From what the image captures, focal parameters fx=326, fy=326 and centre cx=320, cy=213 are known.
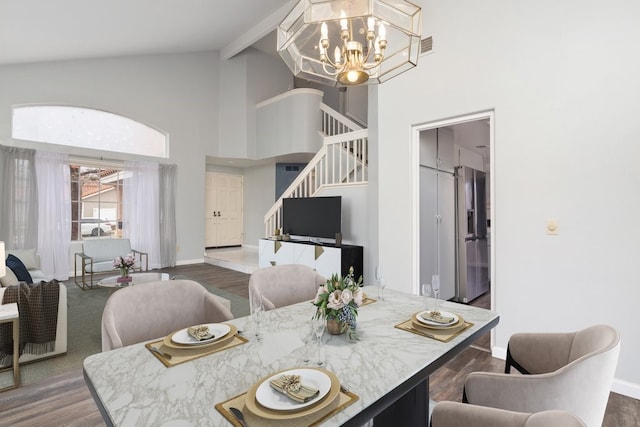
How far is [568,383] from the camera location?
1.13 m

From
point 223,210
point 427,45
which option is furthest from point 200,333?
point 223,210

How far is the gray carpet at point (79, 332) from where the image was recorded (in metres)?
2.56

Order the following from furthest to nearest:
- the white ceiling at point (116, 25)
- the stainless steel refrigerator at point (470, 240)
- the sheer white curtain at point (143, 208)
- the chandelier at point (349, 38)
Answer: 1. the sheer white curtain at point (143, 208)
2. the stainless steel refrigerator at point (470, 240)
3. the white ceiling at point (116, 25)
4. the chandelier at point (349, 38)

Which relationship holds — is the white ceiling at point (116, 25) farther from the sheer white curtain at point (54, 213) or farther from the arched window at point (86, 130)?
the sheer white curtain at point (54, 213)

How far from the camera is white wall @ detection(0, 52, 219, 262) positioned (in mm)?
5484

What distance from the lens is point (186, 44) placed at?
6754 mm

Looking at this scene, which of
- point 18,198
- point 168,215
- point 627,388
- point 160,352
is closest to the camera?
point 160,352

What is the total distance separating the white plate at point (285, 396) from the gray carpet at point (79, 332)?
8.38ft

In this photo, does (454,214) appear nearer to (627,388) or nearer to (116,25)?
(627,388)

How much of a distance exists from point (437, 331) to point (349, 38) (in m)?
1.68

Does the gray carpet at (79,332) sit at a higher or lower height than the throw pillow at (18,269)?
lower

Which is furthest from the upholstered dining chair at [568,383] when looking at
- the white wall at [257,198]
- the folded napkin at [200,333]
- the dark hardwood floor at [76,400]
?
the white wall at [257,198]

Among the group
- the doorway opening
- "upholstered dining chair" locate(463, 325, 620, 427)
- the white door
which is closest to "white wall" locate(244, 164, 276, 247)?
the white door

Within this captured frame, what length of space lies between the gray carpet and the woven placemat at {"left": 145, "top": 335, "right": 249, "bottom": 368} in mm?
2019
